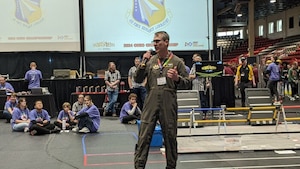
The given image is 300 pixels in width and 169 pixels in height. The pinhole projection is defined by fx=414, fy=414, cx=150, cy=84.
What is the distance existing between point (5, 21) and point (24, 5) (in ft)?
2.69

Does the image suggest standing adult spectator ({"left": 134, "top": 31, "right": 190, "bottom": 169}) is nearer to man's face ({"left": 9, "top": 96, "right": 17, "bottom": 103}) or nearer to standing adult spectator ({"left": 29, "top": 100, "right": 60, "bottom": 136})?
standing adult spectator ({"left": 29, "top": 100, "right": 60, "bottom": 136})

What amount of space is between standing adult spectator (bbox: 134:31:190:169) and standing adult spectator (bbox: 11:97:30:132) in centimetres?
596

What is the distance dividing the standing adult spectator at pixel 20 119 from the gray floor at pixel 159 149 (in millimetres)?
305

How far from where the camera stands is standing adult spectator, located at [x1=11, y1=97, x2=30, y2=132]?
9.76m

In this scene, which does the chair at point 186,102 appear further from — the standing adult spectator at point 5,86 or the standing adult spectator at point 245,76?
the standing adult spectator at point 5,86

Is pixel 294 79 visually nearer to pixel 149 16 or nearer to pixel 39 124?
pixel 149 16

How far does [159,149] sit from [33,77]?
708cm

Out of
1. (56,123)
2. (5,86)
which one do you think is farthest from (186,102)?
(5,86)

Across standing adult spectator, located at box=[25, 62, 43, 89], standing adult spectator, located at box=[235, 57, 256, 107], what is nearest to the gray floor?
standing adult spectator, located at box=[235, 57, 256, 107]

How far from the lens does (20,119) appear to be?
10086 mm

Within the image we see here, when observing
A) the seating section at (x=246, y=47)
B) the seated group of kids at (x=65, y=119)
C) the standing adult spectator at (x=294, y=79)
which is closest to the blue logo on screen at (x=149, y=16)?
the seated group of kids at (x=65, y=119)

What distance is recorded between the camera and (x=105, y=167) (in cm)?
584

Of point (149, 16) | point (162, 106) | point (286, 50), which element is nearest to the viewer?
point (162, 106)

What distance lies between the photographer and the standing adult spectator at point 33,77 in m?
12.9
